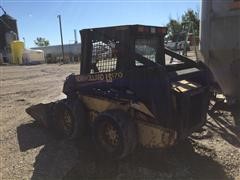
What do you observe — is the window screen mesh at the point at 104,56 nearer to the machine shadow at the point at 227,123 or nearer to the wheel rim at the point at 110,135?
the wheel rim at the point at 110,135

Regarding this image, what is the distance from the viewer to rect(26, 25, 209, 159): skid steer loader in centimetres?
502

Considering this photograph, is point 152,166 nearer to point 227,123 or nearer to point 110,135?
point 110,135

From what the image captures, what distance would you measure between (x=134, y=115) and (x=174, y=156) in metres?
0.95

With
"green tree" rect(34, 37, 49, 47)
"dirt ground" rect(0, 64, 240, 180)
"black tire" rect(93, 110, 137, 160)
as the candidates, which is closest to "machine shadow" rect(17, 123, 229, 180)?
"dirt ground" rect(0, 64, 240, 180)

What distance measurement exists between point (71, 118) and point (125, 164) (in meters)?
1.56

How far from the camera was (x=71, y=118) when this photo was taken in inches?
250

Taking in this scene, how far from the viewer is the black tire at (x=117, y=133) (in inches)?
203

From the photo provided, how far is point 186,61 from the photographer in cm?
627

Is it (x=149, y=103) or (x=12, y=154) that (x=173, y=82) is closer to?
(x=149, y=103)

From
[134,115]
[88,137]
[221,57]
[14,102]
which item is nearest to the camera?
[134,115]

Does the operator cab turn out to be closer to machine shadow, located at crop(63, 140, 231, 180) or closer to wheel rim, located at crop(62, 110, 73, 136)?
wheel rim, located at crop(62, 110, 73, 136)

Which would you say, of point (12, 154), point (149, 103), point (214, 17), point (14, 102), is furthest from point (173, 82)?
point (14, 102)

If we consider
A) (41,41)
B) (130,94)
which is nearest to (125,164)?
(130,94)

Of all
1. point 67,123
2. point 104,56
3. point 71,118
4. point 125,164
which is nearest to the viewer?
point 125,164
